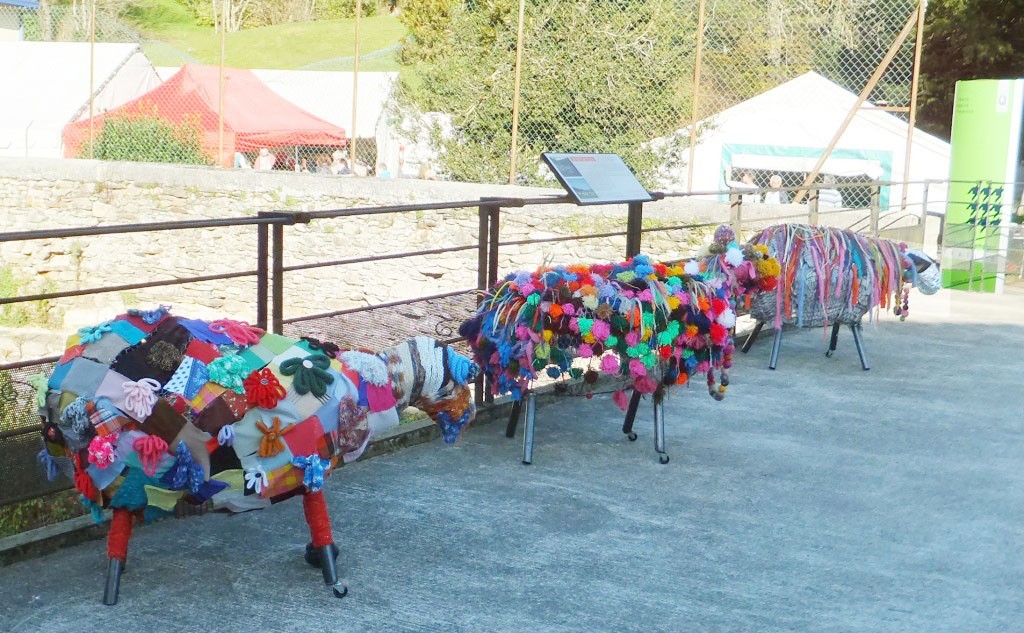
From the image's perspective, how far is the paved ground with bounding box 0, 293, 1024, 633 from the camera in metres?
3.49

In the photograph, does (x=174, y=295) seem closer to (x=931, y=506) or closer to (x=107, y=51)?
(x=107, y=51)

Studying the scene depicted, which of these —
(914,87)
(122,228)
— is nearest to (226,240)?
(914,87)

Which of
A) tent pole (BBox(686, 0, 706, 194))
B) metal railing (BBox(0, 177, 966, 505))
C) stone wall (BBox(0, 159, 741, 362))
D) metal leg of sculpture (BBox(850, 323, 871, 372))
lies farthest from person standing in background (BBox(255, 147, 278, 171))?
metal leg of sculpture (BBox(850, 323, 871, 372))

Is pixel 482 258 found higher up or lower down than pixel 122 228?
lower down

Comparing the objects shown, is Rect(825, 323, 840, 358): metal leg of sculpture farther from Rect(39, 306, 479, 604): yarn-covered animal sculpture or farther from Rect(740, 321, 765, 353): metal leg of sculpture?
Rect(39, 306, 479, 604): yarn-covered animal sculpture

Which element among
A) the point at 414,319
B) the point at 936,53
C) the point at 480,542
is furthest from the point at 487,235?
the point at 936,53

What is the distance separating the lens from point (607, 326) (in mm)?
4875

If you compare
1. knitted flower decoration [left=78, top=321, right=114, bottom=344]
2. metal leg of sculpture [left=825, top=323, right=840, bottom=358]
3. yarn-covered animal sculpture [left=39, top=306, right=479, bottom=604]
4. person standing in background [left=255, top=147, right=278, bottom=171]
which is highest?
person standing in background [left=255, top=147, right=278, bottom=171]

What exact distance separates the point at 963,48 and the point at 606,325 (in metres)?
24.9

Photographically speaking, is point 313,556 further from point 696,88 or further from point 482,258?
point 696,88

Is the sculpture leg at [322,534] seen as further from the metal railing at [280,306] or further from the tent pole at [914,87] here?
the tent pole at [914,87]

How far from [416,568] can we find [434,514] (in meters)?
0.55

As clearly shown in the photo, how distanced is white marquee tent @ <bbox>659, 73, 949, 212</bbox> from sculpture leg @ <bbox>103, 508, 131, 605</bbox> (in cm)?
1047

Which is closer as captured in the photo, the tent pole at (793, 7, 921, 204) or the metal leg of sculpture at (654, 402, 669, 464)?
the metal leg of sculpture at (654, 402, 669, 464)
